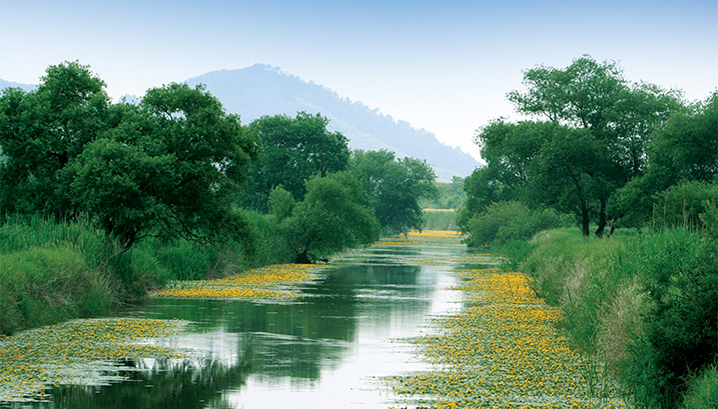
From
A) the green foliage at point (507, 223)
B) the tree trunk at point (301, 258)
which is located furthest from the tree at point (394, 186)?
the tree trunk at point (301, 258)

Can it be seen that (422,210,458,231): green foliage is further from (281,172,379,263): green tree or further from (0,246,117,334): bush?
(0,246,117,334): bush

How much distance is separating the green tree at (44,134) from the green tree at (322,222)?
19958mm

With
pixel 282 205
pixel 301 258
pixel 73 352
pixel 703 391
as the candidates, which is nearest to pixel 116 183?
pixel 73 352

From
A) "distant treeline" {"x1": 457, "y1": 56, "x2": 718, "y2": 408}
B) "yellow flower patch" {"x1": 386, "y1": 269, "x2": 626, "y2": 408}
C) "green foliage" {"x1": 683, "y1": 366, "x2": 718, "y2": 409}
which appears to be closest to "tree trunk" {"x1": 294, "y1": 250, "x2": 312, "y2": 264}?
"distant treeline" {"x1": 457, "y1": 56, "x2": 718, "y2": 408}

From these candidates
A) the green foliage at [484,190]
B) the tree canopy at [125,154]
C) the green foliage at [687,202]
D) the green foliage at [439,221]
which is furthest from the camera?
the green foliage at [439,221]

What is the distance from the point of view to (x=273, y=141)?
7481 centimetres

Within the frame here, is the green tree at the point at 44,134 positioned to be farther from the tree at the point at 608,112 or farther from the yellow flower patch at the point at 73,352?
the tree at the point at 608,112

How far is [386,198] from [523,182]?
29458 mm

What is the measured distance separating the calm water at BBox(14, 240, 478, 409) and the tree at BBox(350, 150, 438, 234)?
8353cm

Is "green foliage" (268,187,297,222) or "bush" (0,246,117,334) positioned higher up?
"green foliage" (268,187,297,222)

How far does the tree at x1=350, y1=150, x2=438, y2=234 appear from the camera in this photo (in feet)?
364

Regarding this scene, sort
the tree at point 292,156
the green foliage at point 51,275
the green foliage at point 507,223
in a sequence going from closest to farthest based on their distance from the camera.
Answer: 1. the green foliage at point 51,275
2. the green foliage at point 507,223
3. the tree at point 292,156

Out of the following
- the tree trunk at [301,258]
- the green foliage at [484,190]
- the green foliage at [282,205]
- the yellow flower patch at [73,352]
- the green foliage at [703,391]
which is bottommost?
the tree trunk at [301,258]

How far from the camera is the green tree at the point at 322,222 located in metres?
47.0
